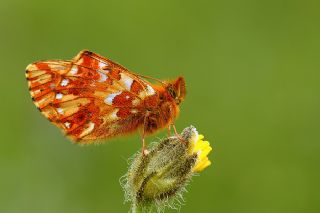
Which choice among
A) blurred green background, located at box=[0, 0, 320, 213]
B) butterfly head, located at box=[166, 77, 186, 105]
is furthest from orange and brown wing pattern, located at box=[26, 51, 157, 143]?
blurred green background, located at box=[0, 0, 320, 213]

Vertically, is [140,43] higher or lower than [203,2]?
lower

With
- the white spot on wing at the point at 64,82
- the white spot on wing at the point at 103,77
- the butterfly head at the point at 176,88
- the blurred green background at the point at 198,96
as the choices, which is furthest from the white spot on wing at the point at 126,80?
the blurred green background at the point at 198,96

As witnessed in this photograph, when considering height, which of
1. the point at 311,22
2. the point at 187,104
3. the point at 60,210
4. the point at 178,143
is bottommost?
the point at 178,143

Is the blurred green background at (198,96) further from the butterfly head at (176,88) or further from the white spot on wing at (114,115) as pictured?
the butterfly head at (176,88)

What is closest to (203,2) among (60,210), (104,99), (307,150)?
(307,150)

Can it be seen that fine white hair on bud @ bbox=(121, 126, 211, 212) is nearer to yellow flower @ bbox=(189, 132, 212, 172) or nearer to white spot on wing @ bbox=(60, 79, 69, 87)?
yellow flower @ bbox=(189, 132, 212, 172)

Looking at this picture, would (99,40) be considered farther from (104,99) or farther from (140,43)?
(104,99)
